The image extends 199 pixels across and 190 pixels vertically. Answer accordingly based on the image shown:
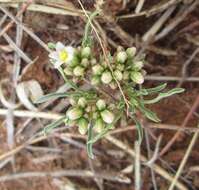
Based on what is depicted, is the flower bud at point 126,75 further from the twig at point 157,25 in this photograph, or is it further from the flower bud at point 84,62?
the twig at point 157,25

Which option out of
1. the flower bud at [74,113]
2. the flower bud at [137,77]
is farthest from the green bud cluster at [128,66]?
the flower bud at [74,113]

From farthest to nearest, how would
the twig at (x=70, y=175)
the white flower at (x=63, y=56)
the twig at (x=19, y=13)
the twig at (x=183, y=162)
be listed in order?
1. the twig at (x=70, y=175)
2. the twig at (x=183, y=162)
3. the twig at (x=19, y=13)
4. the white flower at (x=63, y=56)

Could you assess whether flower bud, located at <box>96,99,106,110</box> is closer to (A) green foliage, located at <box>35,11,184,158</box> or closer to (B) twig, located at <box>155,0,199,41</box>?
(A) green foliage, located at <box>35,11,184,158</box>

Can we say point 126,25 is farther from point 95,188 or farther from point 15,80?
point 95,188

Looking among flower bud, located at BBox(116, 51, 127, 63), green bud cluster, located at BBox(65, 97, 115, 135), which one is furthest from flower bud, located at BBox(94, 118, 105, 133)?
flower bud, located at BBox(116, 51, 127, 63)

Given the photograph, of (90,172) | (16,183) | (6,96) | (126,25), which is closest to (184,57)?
(126,25)

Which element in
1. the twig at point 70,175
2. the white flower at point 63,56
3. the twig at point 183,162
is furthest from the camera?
the twig at point 70,175

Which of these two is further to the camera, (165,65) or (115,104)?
(165,65)
